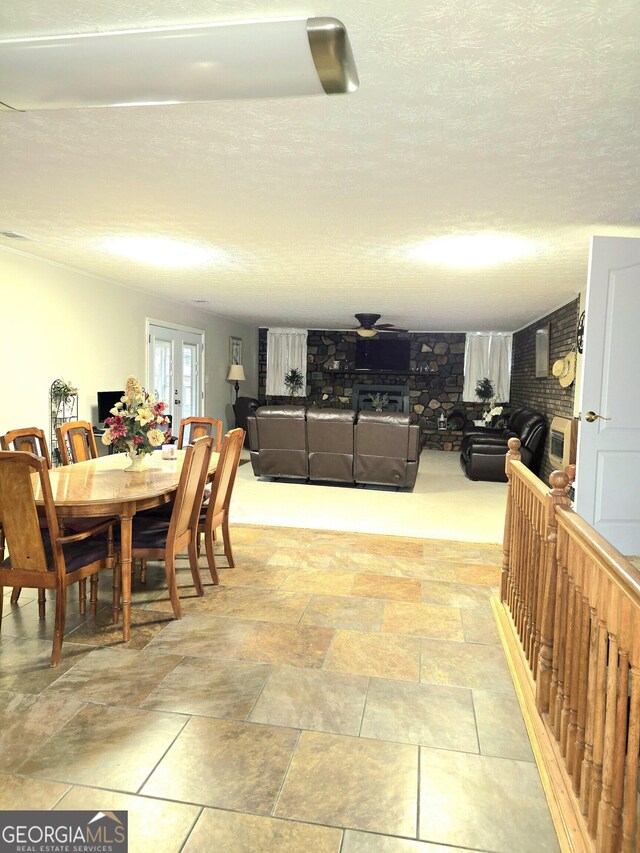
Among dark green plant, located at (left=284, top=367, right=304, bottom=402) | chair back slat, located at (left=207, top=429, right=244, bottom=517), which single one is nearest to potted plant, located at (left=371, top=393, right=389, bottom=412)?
dark green plant, located at (left=284, top=367, right=304, bottom=402)

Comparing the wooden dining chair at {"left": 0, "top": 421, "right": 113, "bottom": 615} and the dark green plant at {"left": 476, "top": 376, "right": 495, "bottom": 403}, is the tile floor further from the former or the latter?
the dark green plant at {"left": 476, "top": 376, "right": 495, "bottom": 403}

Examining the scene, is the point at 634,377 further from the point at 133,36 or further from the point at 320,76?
the point at 133,36

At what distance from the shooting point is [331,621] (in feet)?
10.3

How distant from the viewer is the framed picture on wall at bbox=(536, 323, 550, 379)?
7688mm

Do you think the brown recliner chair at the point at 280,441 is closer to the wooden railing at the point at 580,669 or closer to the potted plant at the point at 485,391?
the wooden railing at the point at 580,669

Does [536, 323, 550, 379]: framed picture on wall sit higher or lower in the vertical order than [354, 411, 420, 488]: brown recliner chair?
higher

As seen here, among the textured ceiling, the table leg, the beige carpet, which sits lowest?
the beige carpet

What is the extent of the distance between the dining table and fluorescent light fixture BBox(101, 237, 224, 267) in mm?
1796

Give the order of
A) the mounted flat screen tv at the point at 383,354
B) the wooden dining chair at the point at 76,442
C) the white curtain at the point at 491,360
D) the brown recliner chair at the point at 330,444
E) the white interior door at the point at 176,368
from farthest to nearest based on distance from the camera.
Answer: the mounted flat screen tv at the point at 383,354, the white curtain at the point at 491,360, the white interior door at the point at 176,368, the brown recliner chair at the point at 330,444, the wooden dining chair at the point at 76,442

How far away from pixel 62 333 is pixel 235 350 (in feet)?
17.1

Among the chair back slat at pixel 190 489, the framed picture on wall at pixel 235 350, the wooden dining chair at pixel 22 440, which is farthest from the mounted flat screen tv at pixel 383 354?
the chair back slat at pixel 190 489

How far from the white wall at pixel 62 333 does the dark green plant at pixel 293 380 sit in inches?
167

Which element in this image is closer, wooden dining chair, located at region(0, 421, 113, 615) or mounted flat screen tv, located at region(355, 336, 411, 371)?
wooden dining chair, located at region(0, 421, 113, 615)

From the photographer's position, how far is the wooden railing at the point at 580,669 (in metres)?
1.32
